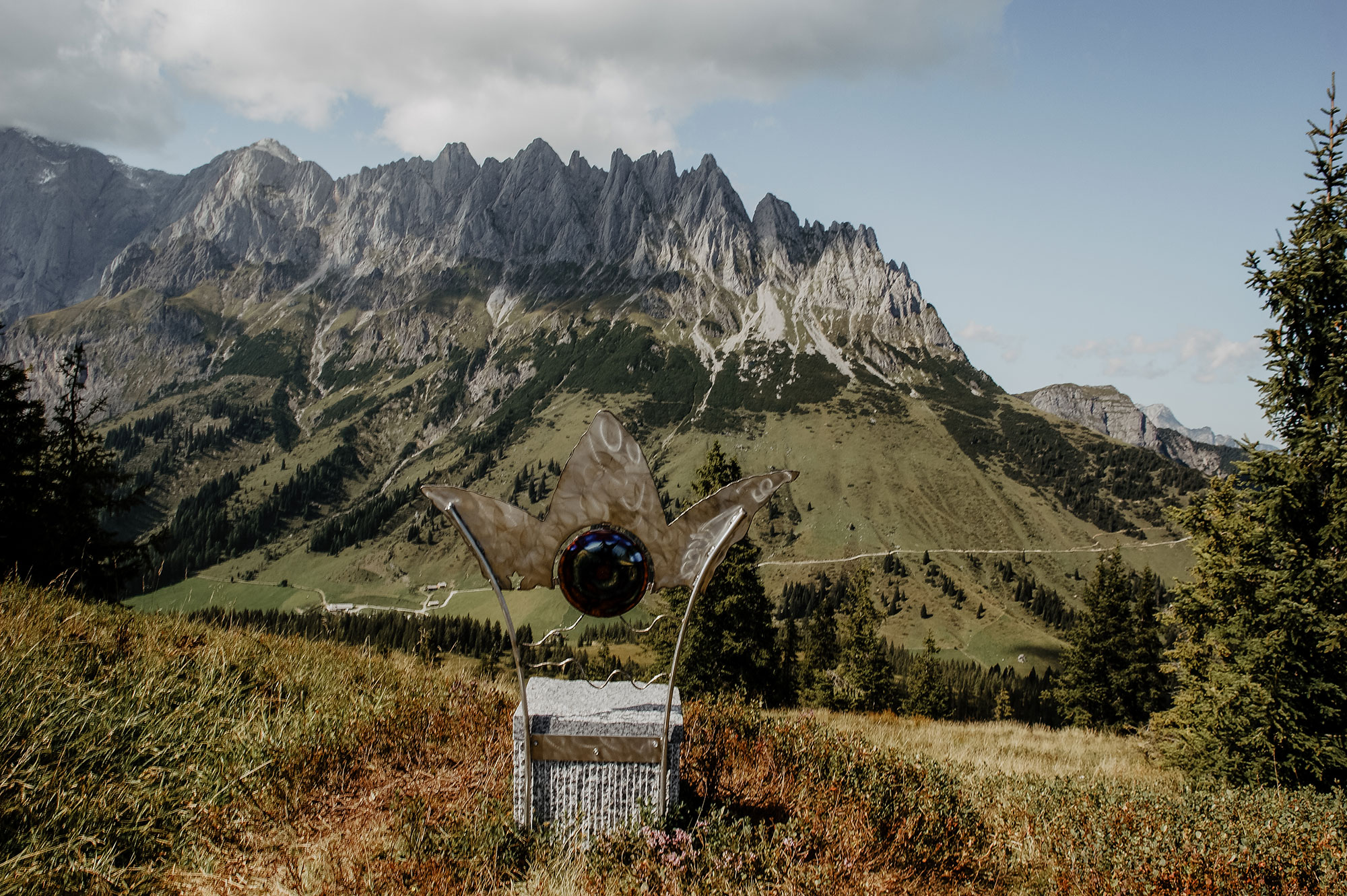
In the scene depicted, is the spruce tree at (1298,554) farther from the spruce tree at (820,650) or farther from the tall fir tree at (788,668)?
the spruce tree at (820,650)

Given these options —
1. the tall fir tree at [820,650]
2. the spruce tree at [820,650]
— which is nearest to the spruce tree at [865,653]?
the tall fir tree at [820,650]

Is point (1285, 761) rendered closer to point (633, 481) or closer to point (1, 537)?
point (633, 481)

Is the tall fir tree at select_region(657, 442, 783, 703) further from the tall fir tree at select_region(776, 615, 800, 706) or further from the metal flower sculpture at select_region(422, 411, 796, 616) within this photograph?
the metal flower sculpture at select_region(422, 411, 796, 616)

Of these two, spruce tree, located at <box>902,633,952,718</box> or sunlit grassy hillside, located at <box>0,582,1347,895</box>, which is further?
spruce tree, located at <box>902,633,952,718</box>

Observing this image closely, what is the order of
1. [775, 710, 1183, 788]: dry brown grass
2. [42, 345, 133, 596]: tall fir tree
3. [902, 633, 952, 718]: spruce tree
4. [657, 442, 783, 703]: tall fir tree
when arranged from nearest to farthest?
[775, 710, 1183, 788]: dry brown grass < [42, 345, 133, 596]: tall fir tree < [657, 442, 783, 703]: tall fir tree < [902, 633, 952, 718]: spruce tree

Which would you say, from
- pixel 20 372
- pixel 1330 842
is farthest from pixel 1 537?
pixel 1330 842

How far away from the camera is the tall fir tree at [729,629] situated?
26000 mm

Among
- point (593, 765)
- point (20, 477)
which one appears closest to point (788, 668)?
point (20, 477)

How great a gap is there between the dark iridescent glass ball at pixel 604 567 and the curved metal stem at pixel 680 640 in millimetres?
554

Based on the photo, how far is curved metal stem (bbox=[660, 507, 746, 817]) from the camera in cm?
658

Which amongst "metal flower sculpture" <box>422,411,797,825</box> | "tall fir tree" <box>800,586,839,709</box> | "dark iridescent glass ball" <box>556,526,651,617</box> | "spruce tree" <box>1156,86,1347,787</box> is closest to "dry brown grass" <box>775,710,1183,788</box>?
"spruce tree" <box>1156,86,1347,787</box>

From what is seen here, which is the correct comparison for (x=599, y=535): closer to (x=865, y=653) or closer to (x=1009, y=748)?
(x=1009, y=748)

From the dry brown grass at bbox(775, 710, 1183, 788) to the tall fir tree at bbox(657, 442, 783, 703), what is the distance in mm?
8246

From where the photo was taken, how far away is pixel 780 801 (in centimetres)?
743
